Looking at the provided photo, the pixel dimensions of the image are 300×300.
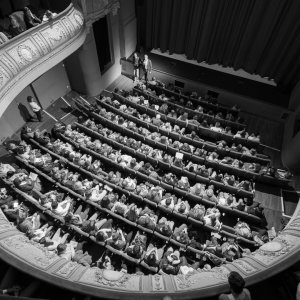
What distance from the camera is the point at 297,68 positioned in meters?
7.61

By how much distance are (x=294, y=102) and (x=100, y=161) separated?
5.74m

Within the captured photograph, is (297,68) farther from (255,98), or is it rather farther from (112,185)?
(112,185)

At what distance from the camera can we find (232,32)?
803 cm

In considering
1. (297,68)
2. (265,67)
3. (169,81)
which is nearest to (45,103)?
(169,81)

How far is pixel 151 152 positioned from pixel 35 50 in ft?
10.6

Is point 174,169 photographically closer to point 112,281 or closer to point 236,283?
point 112,281

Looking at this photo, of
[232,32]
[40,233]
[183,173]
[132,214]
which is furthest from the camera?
[232,32]

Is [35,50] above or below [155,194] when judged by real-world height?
above

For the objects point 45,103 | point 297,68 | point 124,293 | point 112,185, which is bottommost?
point 124,293

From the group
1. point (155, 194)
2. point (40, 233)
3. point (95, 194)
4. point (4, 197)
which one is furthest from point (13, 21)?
point (155, 194)

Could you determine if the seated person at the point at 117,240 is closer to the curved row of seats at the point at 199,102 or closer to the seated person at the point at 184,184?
the seated person at the point at 184,184

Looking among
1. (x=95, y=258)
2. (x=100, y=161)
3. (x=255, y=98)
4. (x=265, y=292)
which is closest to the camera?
(x=265, y=292)

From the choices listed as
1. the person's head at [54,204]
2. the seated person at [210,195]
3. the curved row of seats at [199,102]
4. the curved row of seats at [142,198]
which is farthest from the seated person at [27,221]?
the curved row of seats at [199,102]

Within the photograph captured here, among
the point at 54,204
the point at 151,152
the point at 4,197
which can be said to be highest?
the point at 151,152
